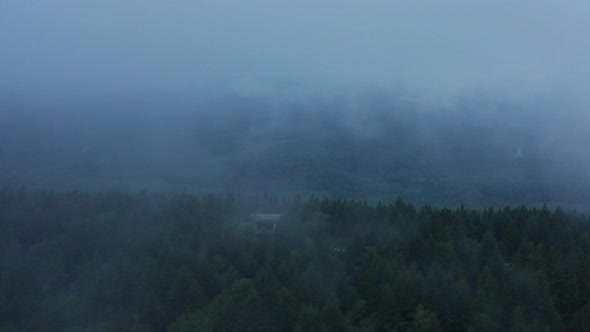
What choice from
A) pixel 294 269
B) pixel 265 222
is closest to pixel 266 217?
pixel 265 222

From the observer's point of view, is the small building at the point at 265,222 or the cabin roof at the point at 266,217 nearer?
the small building at the point at 265,222

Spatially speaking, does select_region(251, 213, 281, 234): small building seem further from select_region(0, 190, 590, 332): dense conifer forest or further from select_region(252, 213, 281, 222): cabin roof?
select_region(0, 190, 590, 332): dense conifer forest

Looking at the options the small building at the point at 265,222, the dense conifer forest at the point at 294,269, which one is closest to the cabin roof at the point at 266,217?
the small building at the point at 265,222

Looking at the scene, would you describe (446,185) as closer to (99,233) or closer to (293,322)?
(99,233)

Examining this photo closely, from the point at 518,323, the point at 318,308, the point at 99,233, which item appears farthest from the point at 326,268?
the point at 99,233

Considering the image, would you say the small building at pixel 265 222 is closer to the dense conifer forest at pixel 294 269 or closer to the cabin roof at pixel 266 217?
the cabin roof at pixel 266 217

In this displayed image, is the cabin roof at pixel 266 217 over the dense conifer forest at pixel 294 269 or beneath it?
over
